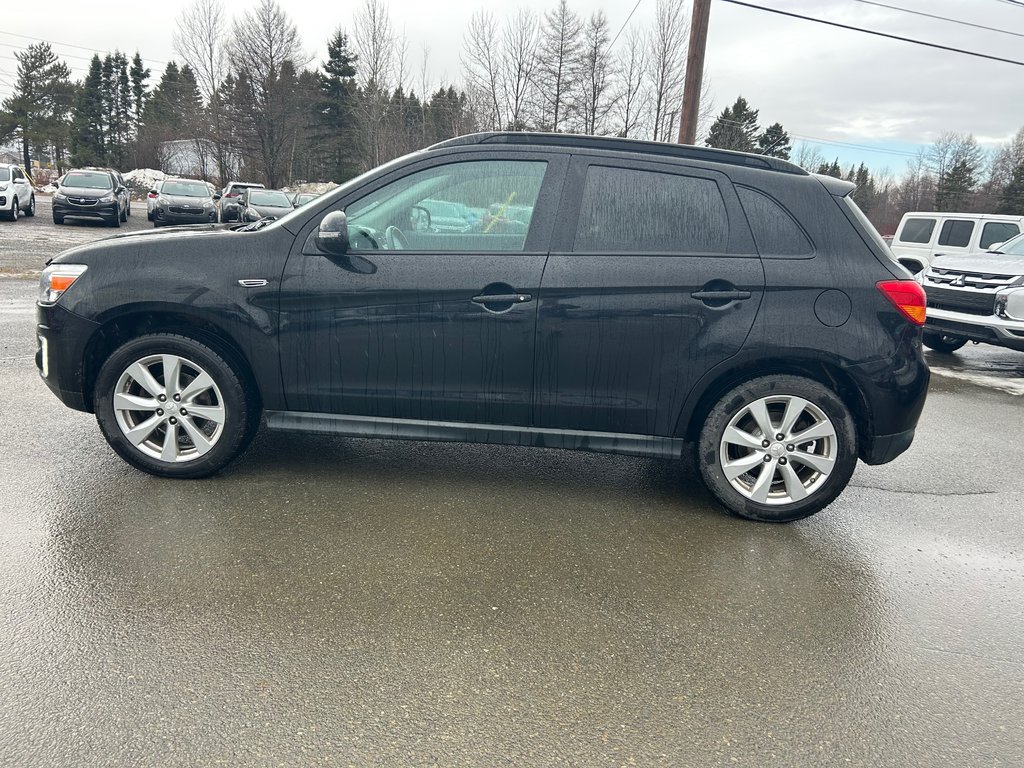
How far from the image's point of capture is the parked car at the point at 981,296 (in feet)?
28.1

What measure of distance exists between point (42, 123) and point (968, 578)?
3001 inches

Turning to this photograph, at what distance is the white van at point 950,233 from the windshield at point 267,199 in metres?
18.3

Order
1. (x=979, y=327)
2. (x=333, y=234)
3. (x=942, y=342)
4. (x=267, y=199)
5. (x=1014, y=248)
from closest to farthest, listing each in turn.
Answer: (x=333, y=234) < (x=979, y=327) < (x=1014, y=248) < (x=942, y=342) < (x=267, y=199)

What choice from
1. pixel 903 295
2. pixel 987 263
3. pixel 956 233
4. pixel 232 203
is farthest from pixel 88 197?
pixel 903 295

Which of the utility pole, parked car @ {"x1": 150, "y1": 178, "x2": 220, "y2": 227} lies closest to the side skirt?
the utility pole

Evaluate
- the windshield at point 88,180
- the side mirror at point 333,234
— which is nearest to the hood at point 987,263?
the side mirror at point 333,234

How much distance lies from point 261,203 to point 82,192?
17.1ft

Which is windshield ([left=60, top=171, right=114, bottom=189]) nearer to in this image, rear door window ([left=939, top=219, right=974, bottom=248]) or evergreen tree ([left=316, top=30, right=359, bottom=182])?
rear door window ([left=939, top=219, right=974, bottom=248])

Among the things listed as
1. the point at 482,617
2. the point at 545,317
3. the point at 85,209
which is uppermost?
the point at 545,317

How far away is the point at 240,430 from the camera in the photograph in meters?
3.93

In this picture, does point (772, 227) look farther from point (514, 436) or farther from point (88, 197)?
point (88, 197)

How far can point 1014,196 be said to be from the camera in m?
57.8

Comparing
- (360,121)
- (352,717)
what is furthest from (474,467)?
(360,121)

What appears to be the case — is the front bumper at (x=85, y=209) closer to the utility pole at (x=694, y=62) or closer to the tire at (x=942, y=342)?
the utility pole at (x=694, y=62)
